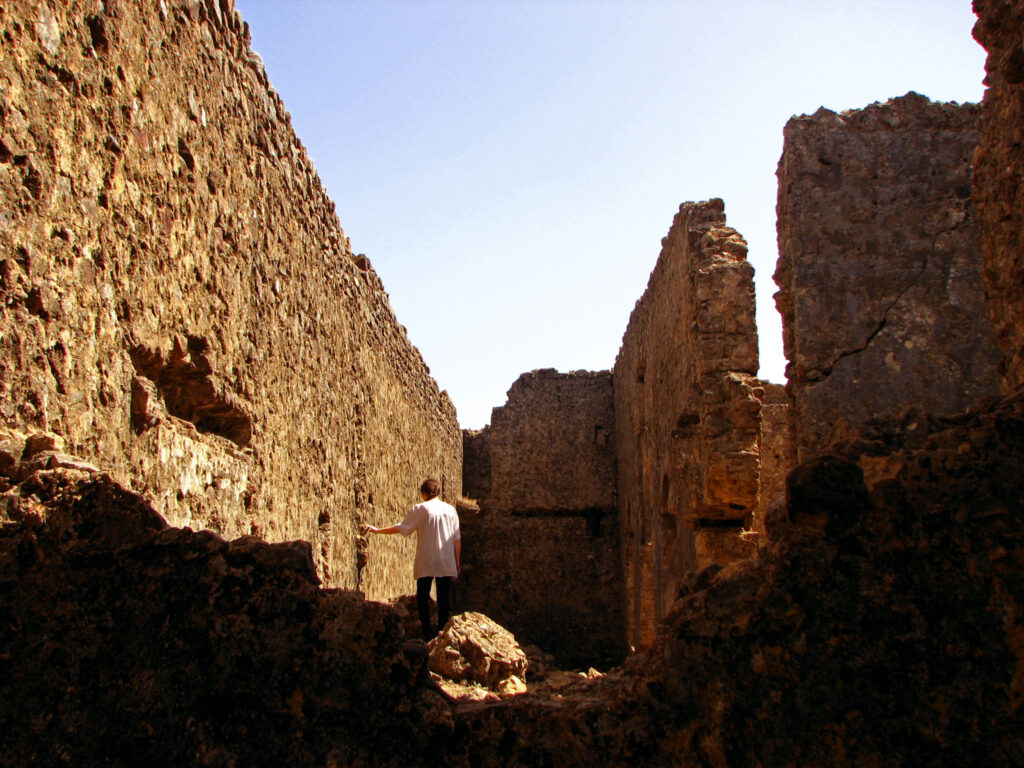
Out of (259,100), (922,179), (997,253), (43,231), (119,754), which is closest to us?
(119,754)

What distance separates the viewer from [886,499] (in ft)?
6.51

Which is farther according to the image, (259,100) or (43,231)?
(259,100)

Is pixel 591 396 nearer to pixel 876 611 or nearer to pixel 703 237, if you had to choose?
pixel 703 237

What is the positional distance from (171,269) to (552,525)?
10884mm

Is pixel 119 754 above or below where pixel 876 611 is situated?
below

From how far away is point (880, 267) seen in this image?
445 centimetres

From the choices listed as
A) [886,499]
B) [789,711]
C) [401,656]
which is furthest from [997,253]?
[401,656]

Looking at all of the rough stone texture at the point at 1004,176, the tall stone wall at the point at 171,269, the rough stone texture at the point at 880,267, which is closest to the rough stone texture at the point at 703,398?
the rough stone texture at the point at 880,267

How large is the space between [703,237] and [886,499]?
434 centimetres

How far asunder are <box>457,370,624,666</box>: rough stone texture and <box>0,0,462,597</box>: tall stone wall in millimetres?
7708

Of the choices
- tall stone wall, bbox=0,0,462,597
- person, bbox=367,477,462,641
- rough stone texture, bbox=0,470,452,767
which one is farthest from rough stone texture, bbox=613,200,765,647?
rough stone texture, bbox=0,470,452,767

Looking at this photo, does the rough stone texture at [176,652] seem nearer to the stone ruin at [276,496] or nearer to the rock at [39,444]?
the stone ruin at [276,496]

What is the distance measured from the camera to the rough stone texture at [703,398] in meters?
5.70

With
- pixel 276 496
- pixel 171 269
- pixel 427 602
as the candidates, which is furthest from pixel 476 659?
pixel 171 269
